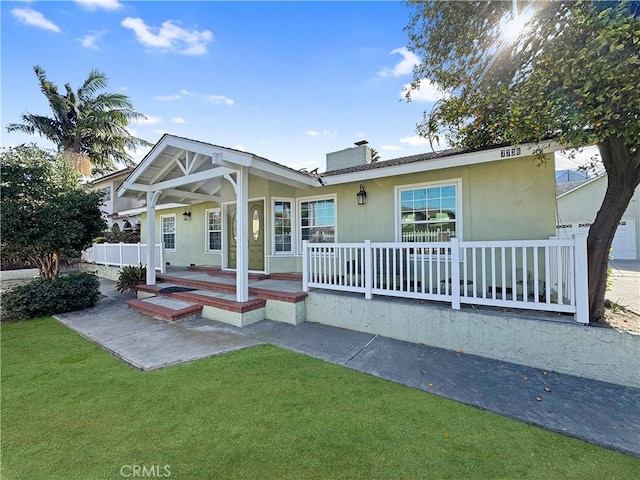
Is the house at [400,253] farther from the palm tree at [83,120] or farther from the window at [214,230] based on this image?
the palm tree at [83,120]

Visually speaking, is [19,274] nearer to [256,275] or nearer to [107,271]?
[107,271]

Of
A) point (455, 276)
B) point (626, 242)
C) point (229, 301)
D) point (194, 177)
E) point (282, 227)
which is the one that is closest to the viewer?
point (455, 276)

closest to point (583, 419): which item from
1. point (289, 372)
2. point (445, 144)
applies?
point (289, 372)

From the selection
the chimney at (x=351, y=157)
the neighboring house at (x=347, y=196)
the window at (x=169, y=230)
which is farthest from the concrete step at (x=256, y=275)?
→ the chimney at (x=351, y=157)

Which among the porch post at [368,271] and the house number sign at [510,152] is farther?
the porch post at [368,271]

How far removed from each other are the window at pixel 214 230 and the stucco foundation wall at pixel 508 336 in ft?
21.6

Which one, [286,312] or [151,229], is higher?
[151,229]

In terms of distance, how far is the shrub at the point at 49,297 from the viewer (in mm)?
7219

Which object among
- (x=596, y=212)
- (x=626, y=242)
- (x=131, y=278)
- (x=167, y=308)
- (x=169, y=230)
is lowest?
(x=167, y=308)

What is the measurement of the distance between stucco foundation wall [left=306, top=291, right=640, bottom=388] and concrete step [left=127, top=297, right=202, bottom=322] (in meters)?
3.68

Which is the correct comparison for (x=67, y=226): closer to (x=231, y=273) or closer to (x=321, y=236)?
(x=231, y=273)

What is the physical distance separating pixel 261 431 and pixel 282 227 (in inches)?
266

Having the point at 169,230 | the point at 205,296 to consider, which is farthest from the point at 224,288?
the point at 169,230

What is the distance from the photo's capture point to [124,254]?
39.6 feet
